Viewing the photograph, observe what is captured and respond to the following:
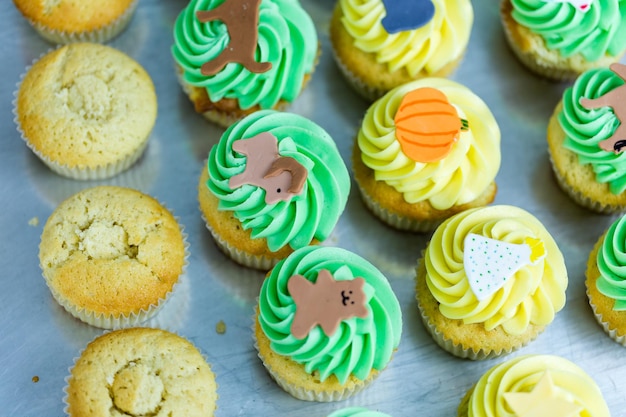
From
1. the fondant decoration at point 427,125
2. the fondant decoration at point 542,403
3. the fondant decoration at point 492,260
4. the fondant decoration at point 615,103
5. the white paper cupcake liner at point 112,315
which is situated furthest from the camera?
the fondant decoration at point 615,103

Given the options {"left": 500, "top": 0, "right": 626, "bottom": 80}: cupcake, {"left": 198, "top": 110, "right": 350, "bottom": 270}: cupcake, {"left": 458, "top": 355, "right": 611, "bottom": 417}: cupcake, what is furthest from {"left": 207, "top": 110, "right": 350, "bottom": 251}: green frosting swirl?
{"left": 500, "top": 0, "right": 626, "bottom": 80}: cupcake

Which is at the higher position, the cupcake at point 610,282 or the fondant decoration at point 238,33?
the fondant decoration at point 238,33

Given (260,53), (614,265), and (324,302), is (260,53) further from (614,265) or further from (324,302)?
(614,265)

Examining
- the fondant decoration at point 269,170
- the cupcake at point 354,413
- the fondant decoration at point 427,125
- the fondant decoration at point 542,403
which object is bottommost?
the cupcake at point 354,413

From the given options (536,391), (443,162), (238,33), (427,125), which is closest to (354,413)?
(536,391)

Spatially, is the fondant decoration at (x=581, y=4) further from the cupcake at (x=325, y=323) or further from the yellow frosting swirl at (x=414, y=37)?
the cupcake at (x=325, y=323)

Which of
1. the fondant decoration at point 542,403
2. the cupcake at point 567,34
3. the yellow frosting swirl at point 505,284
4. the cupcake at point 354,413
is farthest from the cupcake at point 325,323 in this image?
the cupcake at point 567,34

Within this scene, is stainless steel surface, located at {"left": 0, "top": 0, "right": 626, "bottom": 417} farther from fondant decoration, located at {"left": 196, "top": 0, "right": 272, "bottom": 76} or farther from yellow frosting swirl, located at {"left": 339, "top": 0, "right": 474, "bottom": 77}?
fondant decoration, located at {"left": 196, "top": 0, "right": 272, "bottom": 76}

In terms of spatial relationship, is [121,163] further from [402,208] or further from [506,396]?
[506,396]
